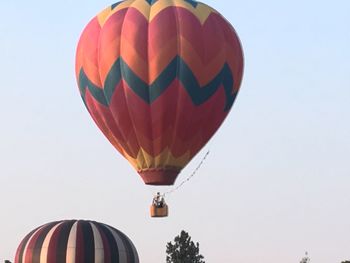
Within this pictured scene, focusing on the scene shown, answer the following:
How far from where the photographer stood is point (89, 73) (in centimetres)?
5903

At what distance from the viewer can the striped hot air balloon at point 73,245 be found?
240 feet

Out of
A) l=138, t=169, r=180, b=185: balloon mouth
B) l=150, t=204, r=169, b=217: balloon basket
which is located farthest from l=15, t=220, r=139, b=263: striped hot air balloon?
l=138, t=169, r=180, b=185: balloon mouth

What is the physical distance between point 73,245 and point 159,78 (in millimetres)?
18665

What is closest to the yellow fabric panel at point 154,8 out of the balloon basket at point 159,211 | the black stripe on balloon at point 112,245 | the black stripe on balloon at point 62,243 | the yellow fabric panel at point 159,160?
the yellow fabric panel at point 159,160

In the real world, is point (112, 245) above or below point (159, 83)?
below

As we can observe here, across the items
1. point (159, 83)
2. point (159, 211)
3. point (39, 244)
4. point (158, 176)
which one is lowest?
point (39, 244)

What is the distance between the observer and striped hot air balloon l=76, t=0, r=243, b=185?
57531 millimetres

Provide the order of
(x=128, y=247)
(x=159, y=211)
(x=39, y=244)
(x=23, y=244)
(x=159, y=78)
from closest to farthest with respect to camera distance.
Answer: (x=159, y=78) → (x=159, y=211) → (x=39, y=244) → (x=23, y=244) → (x=128, y=247)

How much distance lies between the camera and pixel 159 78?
57.4 metres

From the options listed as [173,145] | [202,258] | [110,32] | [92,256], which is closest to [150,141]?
[173,145]

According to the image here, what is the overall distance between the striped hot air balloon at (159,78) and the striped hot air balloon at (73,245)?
597 inches

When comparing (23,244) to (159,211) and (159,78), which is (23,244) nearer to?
(159,211)

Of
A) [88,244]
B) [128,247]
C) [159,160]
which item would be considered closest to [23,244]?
[88,244]

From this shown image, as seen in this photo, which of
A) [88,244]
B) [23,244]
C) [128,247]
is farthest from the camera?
[128,247]
